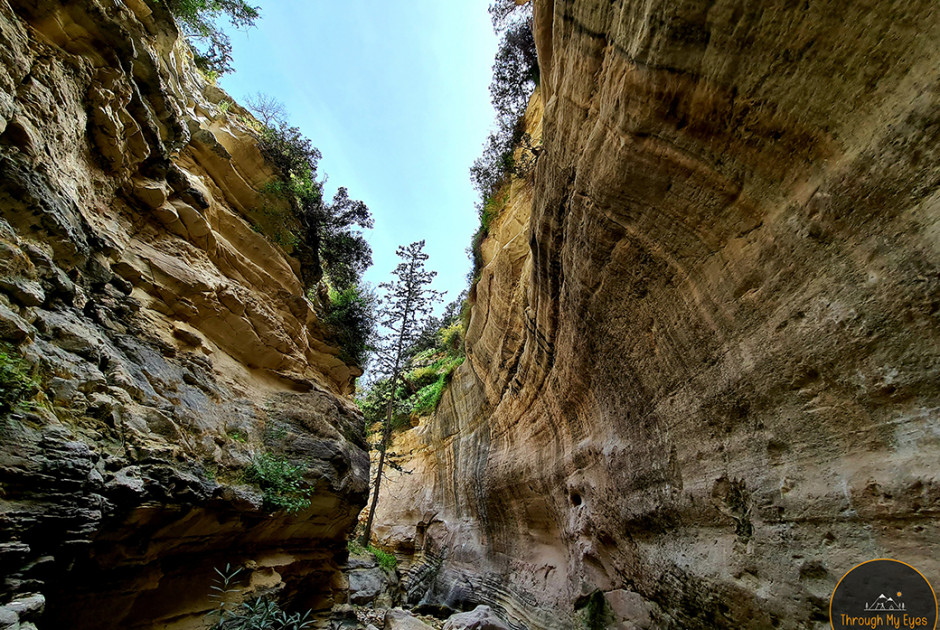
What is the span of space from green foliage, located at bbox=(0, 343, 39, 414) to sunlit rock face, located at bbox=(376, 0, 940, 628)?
5.27m

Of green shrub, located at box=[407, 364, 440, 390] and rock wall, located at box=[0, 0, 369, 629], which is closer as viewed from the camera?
rock wall, located at box=[0, 0, 369, 629]

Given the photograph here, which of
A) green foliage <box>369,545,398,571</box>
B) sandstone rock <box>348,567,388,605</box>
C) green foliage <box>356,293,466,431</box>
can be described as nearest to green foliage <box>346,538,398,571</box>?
green foliage <box>369,545,398,571</box>

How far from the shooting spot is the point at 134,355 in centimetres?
377

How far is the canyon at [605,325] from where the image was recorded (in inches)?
83.9

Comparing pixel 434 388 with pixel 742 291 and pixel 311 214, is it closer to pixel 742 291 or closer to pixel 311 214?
pixel 311 214

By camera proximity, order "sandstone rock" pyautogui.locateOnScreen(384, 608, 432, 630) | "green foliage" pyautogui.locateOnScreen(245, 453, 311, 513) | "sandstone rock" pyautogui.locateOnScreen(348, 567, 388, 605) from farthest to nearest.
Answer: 1. "sandstone rock" pyautogui.locateOnScreen(348, 567, 388, 605)
2. "sandstone rock" pyautogui.locateOnScreen(384, 608, 432, 630)
3. "green foliage" pyautogui.locateOnScreen(245, 453, 311, 513)

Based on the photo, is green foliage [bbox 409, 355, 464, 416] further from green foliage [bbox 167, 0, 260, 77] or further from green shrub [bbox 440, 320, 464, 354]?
green foliage [bbox 167, 0, 260, 77]

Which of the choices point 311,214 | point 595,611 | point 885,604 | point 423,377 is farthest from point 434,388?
point 885,604

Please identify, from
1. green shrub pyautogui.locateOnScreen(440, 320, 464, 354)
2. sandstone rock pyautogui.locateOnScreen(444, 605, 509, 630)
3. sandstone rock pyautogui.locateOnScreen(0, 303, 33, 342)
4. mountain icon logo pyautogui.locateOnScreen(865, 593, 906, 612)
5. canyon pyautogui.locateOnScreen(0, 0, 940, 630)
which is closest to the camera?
mountain icon logo pyautogui.locateOnScreen(865, 593, 906, 612)

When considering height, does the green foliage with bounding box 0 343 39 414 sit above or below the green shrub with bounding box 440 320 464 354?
below

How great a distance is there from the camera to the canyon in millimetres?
2131

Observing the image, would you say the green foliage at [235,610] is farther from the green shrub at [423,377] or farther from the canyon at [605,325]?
the green shrub at [423,377]

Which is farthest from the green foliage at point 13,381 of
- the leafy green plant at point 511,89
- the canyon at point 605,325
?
the leafy green plant at point 511,89

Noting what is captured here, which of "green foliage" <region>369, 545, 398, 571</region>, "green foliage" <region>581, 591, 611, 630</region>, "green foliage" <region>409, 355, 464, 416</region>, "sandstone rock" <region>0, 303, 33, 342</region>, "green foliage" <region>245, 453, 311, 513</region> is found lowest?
"green foliage" <region>369, 545, 398, 571</region>
